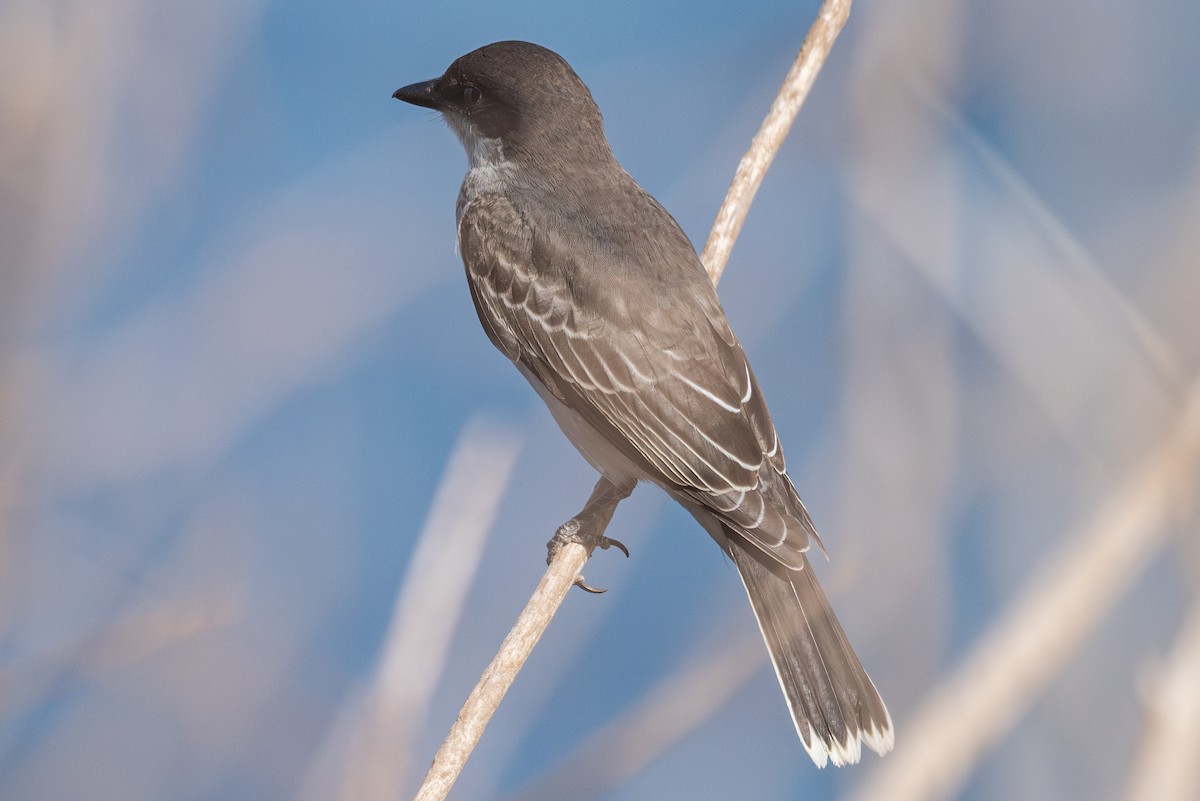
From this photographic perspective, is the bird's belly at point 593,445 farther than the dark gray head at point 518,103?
No

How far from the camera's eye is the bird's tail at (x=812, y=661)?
9.76ft

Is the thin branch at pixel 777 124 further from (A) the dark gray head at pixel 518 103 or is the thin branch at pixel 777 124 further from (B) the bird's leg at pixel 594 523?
(B) the bird's leg at pixel 594 523

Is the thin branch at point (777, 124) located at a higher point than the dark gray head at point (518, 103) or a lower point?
higher

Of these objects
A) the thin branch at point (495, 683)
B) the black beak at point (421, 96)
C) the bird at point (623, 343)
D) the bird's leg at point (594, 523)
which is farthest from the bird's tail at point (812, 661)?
the black beak at point (421, 96)

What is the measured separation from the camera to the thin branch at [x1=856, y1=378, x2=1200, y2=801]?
6.79 feet

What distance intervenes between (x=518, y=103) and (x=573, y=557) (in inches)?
67.8

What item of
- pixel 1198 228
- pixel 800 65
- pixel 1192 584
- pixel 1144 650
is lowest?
pixel 1144 650

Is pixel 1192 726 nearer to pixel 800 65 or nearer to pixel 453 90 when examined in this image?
pixel 800 65

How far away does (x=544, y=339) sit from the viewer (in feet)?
11.6

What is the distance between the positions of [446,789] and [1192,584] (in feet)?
4.93

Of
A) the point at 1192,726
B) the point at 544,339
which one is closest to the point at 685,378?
the point at 544,339

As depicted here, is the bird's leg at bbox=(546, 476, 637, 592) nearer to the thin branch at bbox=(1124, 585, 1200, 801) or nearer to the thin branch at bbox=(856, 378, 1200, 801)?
the thin branch at bbox=(856, 378, 1200, 801)

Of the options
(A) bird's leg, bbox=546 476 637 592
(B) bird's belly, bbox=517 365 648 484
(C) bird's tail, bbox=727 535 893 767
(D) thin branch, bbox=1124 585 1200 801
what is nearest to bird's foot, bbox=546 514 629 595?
(A) bird's leg, bbox=546 476 637 592

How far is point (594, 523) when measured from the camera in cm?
341
